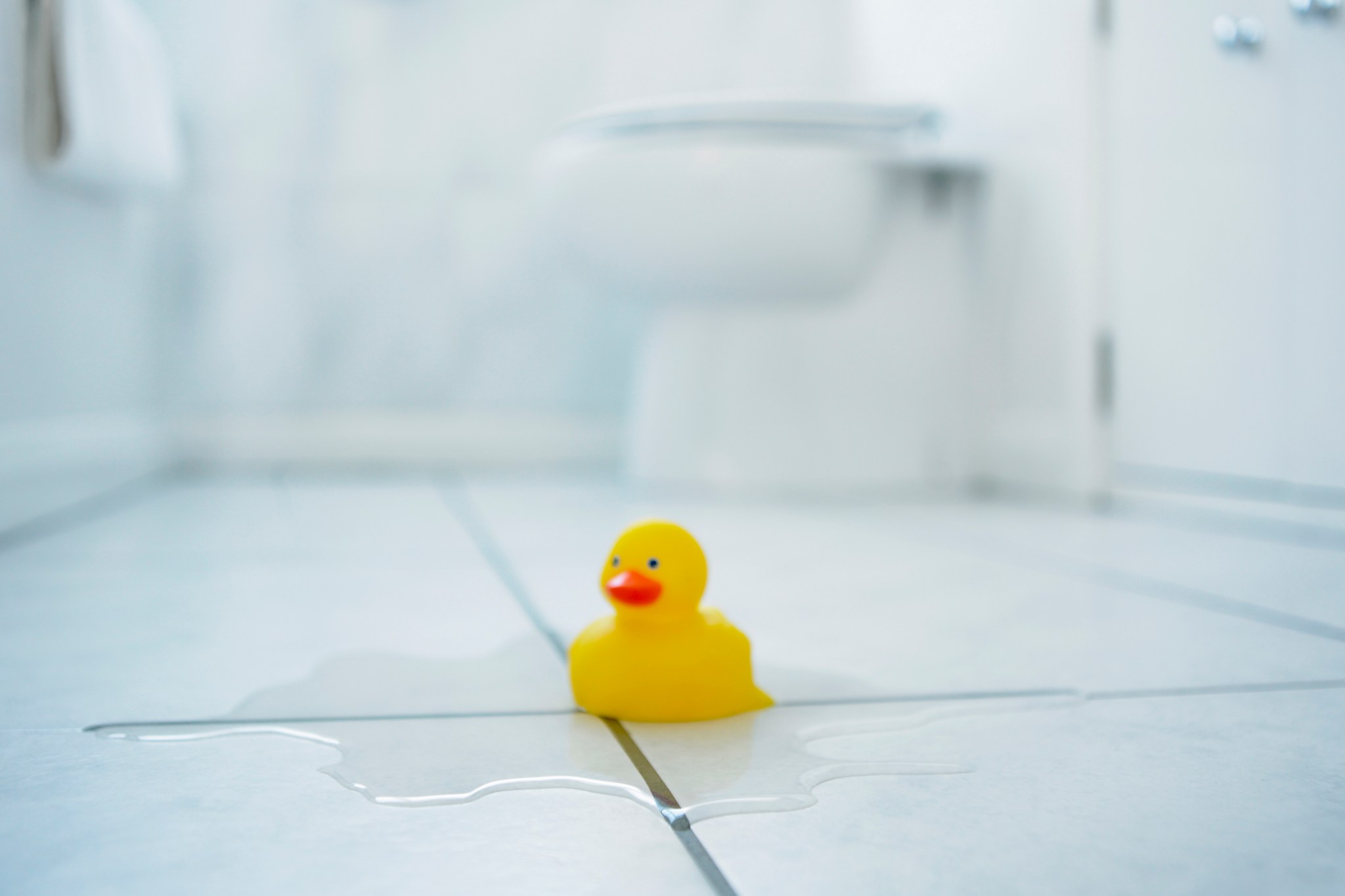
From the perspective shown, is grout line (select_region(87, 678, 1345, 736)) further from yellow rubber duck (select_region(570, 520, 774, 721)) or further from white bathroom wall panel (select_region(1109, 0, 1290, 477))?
white bathroom wall panel (select_region(1109, 0, 1290, 477))

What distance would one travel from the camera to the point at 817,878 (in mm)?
370

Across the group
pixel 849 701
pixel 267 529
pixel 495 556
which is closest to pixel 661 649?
pixel 849 701

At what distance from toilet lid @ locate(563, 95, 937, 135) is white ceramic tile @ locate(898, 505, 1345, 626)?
1.88 ft

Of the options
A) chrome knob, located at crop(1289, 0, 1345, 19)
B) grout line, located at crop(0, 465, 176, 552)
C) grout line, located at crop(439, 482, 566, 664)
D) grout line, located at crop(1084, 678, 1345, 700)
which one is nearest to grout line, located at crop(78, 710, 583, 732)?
grout line, located at crop(439, 482, 566, 664)

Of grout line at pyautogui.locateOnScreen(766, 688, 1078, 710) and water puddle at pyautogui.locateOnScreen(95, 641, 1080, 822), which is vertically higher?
water puddle at pyautogui.locateOnScreen(95, 641, 1080, 822)

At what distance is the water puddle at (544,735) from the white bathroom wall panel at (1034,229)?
1105 mm

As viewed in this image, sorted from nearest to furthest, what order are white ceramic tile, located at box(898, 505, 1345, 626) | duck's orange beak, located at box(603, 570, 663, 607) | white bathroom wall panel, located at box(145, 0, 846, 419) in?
1. duck's orange beak, located at box(603, 570, 663, 607)
2. white ceramic tile, located at box(898, 505, 1345, 626)
3. white bathroom wall panel, located at box(145, 0, 846, 419)

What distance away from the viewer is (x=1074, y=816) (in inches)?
16.8

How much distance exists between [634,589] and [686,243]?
44.5 inches

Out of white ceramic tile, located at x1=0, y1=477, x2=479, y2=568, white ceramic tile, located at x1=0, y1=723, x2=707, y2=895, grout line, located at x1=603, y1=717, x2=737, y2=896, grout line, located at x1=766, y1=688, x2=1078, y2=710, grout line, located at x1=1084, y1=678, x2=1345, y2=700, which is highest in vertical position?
white ceramic tile, located at x1=0, y1=723, x2=707, y2=895

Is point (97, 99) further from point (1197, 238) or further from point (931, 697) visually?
point (1197, 238)

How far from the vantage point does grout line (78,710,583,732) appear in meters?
0.54

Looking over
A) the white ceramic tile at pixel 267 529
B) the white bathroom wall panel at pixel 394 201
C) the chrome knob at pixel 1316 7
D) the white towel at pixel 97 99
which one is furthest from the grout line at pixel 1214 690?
the white bathroom wall panel at pixel 394 201

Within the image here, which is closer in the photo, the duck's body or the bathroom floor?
the bathroom floor
